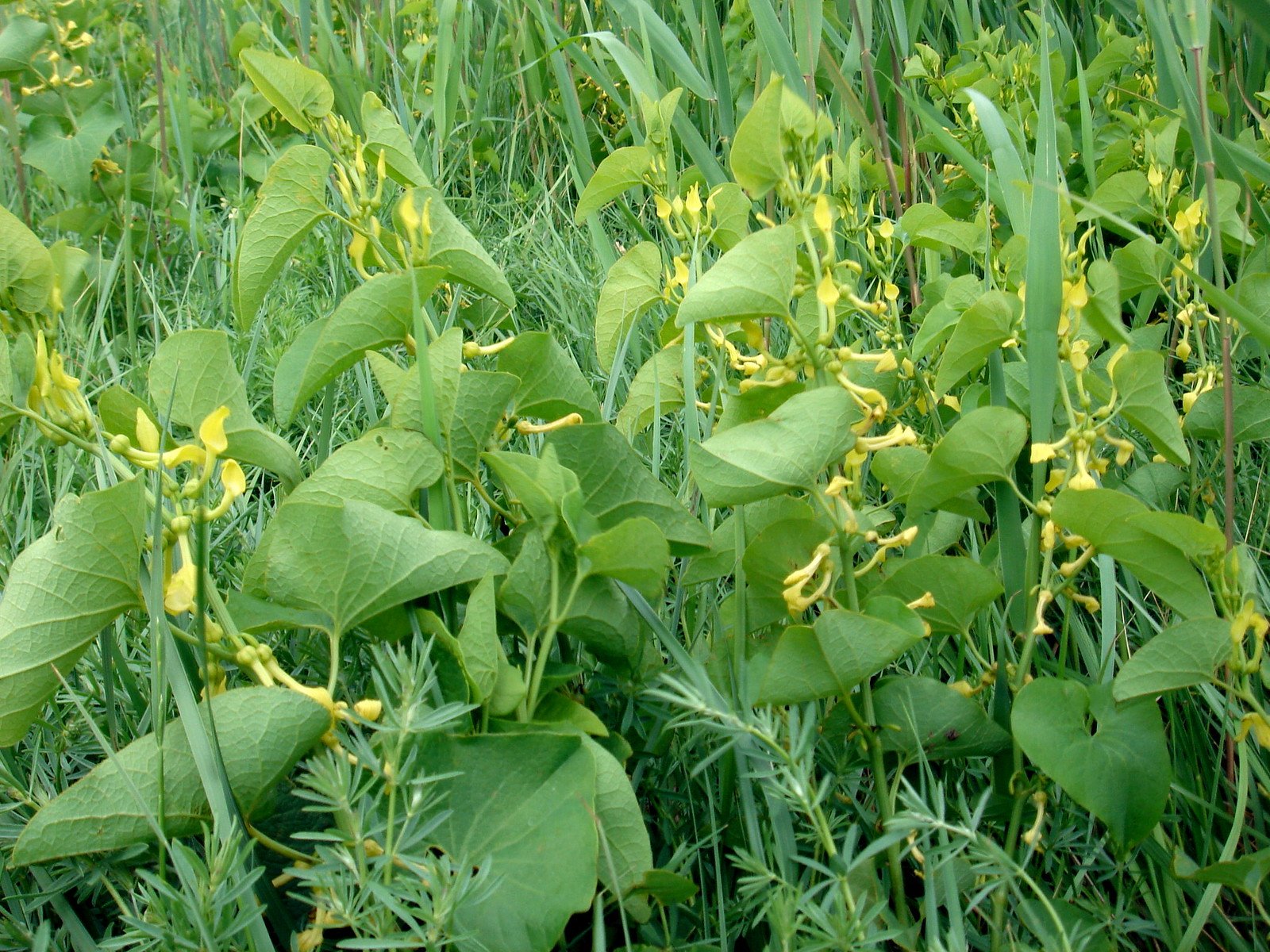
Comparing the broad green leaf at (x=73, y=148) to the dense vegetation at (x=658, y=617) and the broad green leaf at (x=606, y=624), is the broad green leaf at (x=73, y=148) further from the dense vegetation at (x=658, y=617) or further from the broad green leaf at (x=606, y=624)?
the broad green leaf at (x=606, y=624)

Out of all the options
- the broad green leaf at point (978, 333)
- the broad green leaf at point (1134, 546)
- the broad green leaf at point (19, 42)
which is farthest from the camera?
the broad green leaf at point (19, 42)

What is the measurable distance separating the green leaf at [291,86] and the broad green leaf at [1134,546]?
2.35ft

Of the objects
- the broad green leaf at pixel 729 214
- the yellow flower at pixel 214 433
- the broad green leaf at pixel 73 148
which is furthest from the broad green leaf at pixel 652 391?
the broad green leaf at pixel 73 148

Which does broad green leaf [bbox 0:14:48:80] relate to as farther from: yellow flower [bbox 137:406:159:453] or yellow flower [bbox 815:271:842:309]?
yellow flower [bbox 815:271:842:309]

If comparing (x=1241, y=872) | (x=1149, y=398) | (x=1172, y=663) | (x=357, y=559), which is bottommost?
(x=1241, y=872)

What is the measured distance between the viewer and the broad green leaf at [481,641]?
71 cm

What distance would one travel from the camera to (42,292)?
29.5 inches

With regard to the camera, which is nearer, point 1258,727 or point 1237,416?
point 1258,727

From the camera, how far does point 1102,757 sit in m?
0.76

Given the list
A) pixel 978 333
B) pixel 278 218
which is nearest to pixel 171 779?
pixel 278 218

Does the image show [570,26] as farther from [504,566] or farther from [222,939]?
[222,939]

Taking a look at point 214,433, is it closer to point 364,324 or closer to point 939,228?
point 364,324

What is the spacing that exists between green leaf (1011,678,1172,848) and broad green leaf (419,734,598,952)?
302mm

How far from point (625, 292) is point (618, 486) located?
→ 295 millimetres
